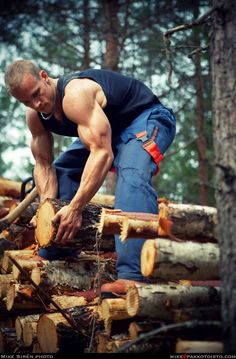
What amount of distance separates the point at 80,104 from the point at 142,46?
6059 mm

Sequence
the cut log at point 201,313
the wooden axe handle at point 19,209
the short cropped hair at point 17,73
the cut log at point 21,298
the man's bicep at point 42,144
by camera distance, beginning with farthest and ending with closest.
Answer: the man's bicep at point 42,144 → the wooden axe handle at point 19,209 → the short cropped hair at point 17,73 → the cut log at point 21,298 → the cut log at point 201,313

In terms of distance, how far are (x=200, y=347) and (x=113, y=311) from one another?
785mm

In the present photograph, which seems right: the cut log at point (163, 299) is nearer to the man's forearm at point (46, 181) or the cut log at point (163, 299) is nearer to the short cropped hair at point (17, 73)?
the man's forearm at point (46, 181)

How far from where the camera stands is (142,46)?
9320 millimetres

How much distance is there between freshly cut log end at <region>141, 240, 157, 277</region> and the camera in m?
2.62

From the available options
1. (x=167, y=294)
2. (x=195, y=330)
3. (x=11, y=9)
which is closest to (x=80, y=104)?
(x=167, y=294)

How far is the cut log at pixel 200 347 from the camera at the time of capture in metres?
2.28

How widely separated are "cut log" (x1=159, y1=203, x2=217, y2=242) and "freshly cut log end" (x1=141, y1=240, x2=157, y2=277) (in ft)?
0.43

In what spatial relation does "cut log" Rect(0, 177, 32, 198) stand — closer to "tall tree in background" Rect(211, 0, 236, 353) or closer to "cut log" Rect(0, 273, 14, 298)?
"cut log" Rect(0, 273, 14, 298)

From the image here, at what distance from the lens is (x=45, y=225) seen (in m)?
3.76

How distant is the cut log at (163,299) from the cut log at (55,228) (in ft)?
2.95

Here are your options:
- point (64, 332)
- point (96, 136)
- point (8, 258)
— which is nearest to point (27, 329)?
point (64, 332)

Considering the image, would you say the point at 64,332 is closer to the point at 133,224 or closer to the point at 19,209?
the point at 133,224

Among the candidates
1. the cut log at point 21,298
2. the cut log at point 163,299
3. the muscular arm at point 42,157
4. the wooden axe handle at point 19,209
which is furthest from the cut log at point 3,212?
the cut log at point 163,299
